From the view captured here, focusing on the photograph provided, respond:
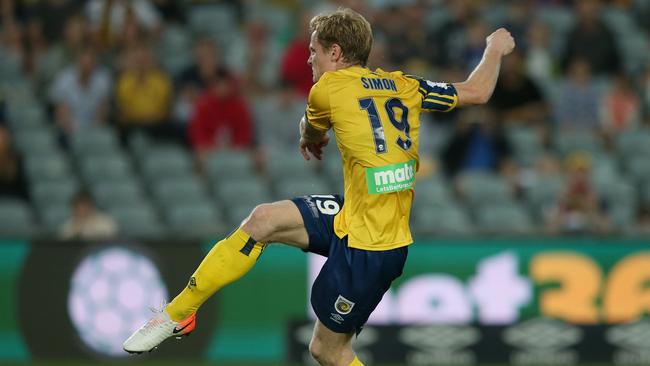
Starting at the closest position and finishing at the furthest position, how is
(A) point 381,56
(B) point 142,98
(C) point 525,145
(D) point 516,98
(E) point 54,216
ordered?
(E) point 54,216, (B) point 142,98, (A) point 381,56, (C) point 525,145, (D) point 516,98

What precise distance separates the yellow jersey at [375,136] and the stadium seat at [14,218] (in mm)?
6352

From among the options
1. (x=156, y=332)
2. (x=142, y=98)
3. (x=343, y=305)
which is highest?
(x=142, y=98)

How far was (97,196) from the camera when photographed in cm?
1284

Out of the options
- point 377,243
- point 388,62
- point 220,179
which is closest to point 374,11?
point 388,62

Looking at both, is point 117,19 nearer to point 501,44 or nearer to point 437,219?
point 437,219

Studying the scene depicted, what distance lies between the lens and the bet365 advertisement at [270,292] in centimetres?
1152

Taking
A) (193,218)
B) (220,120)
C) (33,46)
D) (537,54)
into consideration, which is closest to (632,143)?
(537,54)

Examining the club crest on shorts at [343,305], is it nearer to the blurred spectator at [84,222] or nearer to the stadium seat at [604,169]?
the blurred spectator at [84,222]

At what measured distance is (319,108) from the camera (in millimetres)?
6234

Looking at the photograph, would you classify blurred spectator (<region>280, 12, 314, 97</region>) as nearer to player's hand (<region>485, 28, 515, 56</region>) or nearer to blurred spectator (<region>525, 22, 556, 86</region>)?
blurred spectator (<region>525, 22, 556, 86</region>)

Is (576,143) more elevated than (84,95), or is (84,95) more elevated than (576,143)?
(84,95)

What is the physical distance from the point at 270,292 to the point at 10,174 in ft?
9.83

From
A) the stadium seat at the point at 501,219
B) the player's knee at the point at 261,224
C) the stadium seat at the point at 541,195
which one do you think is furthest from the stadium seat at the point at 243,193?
the player's knee at the point at 261,224

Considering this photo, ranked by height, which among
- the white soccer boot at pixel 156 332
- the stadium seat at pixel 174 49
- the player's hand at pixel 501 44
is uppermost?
the player's hand at pixel 501 44
